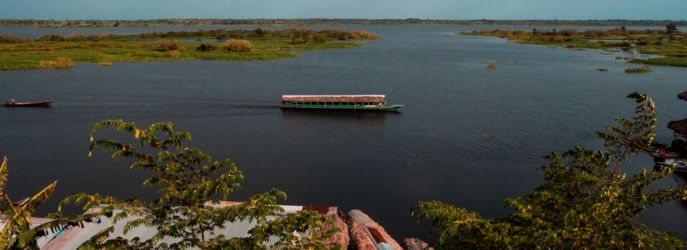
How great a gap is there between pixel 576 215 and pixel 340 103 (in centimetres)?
4276

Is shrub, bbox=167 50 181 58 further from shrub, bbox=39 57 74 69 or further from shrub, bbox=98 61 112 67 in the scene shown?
shrub, bbox=39 57 74 69

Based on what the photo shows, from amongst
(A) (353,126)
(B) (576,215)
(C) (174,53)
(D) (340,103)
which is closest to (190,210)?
(B) (576,215)

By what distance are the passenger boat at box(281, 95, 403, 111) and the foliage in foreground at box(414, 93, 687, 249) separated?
1507 inches

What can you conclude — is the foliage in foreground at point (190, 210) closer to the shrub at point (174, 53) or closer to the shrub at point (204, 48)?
the shrub at point (174, 53)

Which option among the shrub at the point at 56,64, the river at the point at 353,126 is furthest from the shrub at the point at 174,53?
the shrub at the point at 56,64

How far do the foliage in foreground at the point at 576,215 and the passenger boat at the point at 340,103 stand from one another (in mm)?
38286

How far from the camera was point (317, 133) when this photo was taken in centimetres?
4366

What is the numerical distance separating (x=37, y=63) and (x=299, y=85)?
5052 centimetres

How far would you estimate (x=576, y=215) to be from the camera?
1029 cm

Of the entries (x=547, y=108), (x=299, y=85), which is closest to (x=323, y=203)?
(x=547, y=108)

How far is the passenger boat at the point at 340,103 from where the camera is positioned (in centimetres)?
5178

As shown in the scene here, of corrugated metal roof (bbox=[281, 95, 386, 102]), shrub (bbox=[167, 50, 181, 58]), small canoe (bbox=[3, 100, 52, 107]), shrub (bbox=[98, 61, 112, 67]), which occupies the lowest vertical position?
small canoe (bbox=[3, 100, 52, 107])

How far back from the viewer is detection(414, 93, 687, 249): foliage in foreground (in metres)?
9.85

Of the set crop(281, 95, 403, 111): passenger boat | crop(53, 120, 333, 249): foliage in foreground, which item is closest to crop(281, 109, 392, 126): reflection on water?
crop(281, 95, 403, 111): passenger boat
